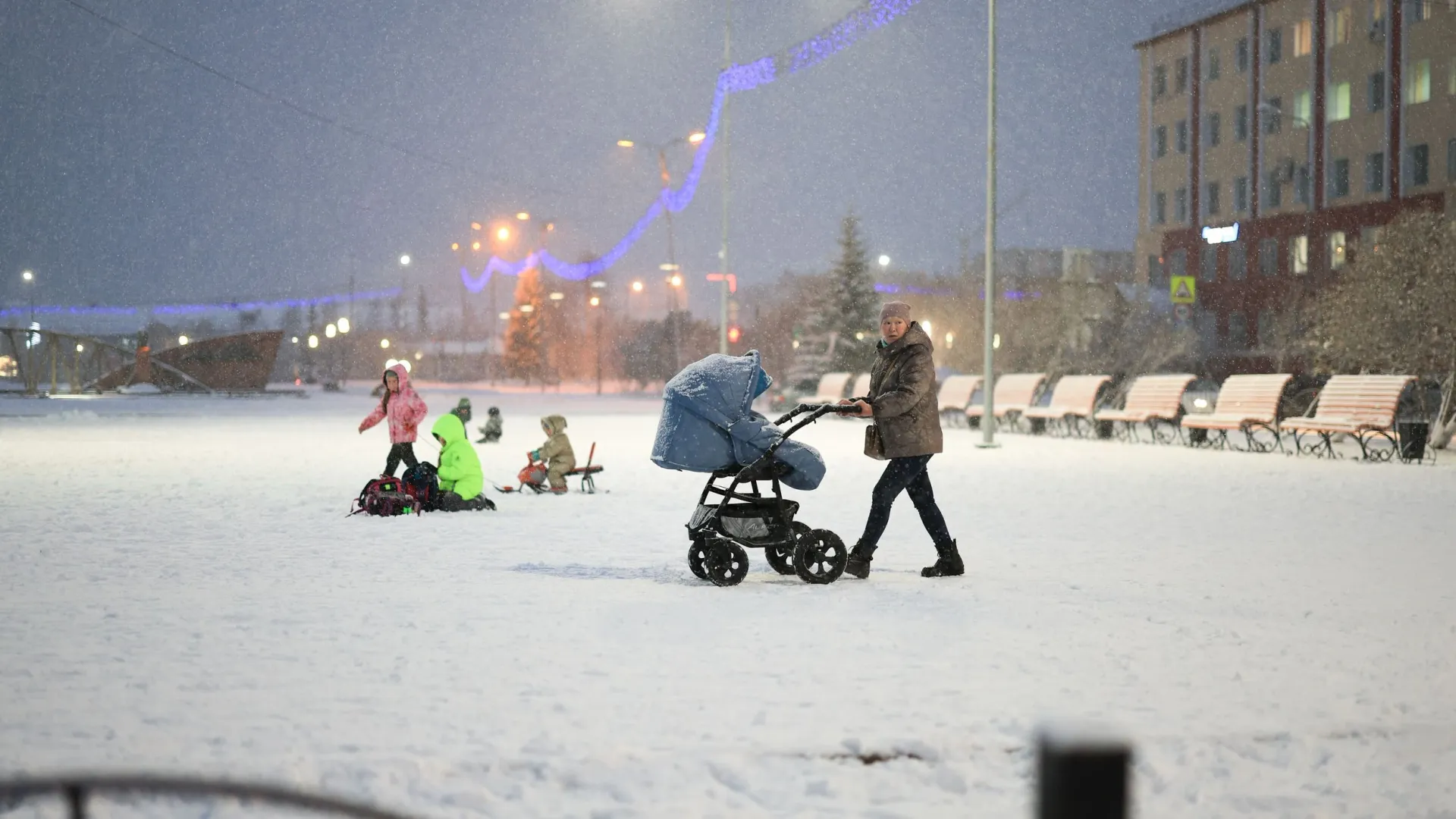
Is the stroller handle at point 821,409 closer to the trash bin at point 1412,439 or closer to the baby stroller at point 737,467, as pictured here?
the baby stroller at point 737,467

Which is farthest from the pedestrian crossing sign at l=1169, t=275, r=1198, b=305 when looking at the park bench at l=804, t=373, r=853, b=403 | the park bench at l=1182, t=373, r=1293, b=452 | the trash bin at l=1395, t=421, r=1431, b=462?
the trash bin at l=1395, t=421, r=1431, b=462

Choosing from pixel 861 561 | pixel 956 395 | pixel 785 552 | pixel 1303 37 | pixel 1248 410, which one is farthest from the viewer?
pixel 1303 37

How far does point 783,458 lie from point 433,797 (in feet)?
15.3

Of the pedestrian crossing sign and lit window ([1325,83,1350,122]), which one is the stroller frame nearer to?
the pedestrian crossing sign

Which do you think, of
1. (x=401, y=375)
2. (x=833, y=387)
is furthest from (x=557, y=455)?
(x=833, y=387)

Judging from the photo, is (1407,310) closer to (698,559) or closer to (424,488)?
(424,488)

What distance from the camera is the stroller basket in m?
8.63

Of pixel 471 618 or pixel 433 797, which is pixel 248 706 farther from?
pixel 471 618

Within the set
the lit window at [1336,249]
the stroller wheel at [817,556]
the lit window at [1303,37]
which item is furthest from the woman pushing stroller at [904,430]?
the lit window at [1303,37]

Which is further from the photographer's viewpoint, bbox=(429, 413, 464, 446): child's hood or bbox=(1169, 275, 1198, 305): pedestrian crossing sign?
bbox=(1169, 275, 1198, 305): pedestrian crossing sign

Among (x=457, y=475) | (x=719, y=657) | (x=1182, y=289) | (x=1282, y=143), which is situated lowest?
(x=719, y=657)

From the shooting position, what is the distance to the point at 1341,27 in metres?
53.8

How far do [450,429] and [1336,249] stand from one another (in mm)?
49797

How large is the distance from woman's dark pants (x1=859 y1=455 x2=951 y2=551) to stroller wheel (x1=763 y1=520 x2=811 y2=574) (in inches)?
16.7
